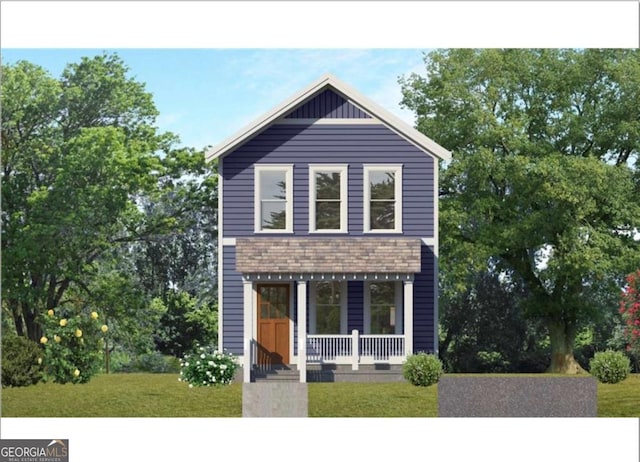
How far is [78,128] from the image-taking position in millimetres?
25234

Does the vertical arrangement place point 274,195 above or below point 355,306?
above

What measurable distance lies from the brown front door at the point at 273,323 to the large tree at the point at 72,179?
4.53m

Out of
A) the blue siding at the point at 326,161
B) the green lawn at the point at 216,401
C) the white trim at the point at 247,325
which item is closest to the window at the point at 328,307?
the blue siding at the point at 326,161

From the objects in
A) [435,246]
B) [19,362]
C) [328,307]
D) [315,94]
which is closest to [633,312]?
[435,246]

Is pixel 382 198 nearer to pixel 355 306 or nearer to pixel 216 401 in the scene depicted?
pixel 355 306

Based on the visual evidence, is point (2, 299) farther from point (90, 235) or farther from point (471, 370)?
point (471, 370)

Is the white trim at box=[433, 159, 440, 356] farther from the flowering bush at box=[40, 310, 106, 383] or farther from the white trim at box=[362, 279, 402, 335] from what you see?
the flowering bush at box=[40, 310, 106, 383]

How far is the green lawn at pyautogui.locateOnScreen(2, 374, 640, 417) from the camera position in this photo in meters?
19.5

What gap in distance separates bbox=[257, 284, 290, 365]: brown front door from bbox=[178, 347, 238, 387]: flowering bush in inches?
50.8

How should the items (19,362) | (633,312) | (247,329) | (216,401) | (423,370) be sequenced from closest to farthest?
1. (633,312)
2. (216,401)
3. (423,370)
4. (247,329)
5. (19,362)

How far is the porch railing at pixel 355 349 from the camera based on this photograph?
21109 mm

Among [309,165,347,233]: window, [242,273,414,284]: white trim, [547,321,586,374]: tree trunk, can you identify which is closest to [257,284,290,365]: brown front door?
[242,273,414,284]: white trim

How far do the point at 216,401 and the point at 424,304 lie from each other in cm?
500

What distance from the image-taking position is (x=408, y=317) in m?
20.8
